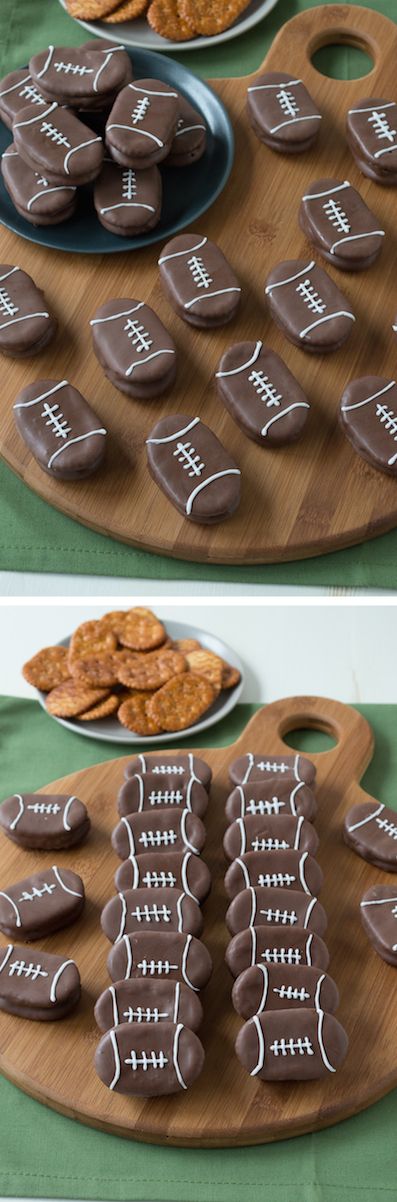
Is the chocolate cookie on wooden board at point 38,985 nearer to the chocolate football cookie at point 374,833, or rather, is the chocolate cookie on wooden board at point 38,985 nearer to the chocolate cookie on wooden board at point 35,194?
the chocolate football cookie at point 374,833

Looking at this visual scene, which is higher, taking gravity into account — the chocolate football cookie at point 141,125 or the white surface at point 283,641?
the chocolate football cookie at point 141,125

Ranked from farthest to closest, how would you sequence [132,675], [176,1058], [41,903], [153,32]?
[153,32]
[132,675]
[41,903]
[176,1058]

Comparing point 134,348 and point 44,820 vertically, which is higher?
point 134,348

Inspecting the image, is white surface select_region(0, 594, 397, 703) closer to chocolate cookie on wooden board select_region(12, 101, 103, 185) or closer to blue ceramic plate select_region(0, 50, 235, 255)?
blue ceramic plate select_region(0, 50, 235, 255)

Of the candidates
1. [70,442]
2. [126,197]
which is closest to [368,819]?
[70,442]

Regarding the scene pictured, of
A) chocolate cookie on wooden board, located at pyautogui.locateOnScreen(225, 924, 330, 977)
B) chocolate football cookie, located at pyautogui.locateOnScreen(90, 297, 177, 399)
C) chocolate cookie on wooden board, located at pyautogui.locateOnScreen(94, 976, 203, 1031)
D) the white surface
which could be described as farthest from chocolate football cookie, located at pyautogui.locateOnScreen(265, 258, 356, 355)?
chocolate cookie on wooden board, located at pyautogui.locateOnScreen(94, 976, 203, 1031)

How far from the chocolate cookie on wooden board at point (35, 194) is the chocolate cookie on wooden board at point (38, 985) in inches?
73.2

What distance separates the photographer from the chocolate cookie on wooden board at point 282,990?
2.53m

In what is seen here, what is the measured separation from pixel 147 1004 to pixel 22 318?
1680mm

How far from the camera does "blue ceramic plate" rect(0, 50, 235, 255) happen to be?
3129 millimetres

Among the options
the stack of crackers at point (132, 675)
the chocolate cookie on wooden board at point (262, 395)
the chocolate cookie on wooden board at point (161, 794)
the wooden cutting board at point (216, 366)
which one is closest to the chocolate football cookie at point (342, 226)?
the wooden cutting board at point (216, 366)

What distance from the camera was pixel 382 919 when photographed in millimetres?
2729

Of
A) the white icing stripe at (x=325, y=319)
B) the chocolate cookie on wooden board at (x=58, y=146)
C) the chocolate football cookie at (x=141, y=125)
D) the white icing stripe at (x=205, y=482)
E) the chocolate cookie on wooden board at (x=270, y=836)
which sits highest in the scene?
the chocolate football cookie at (x=141, y=125)

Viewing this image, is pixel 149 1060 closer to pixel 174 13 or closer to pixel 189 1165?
pixel 189 1165
